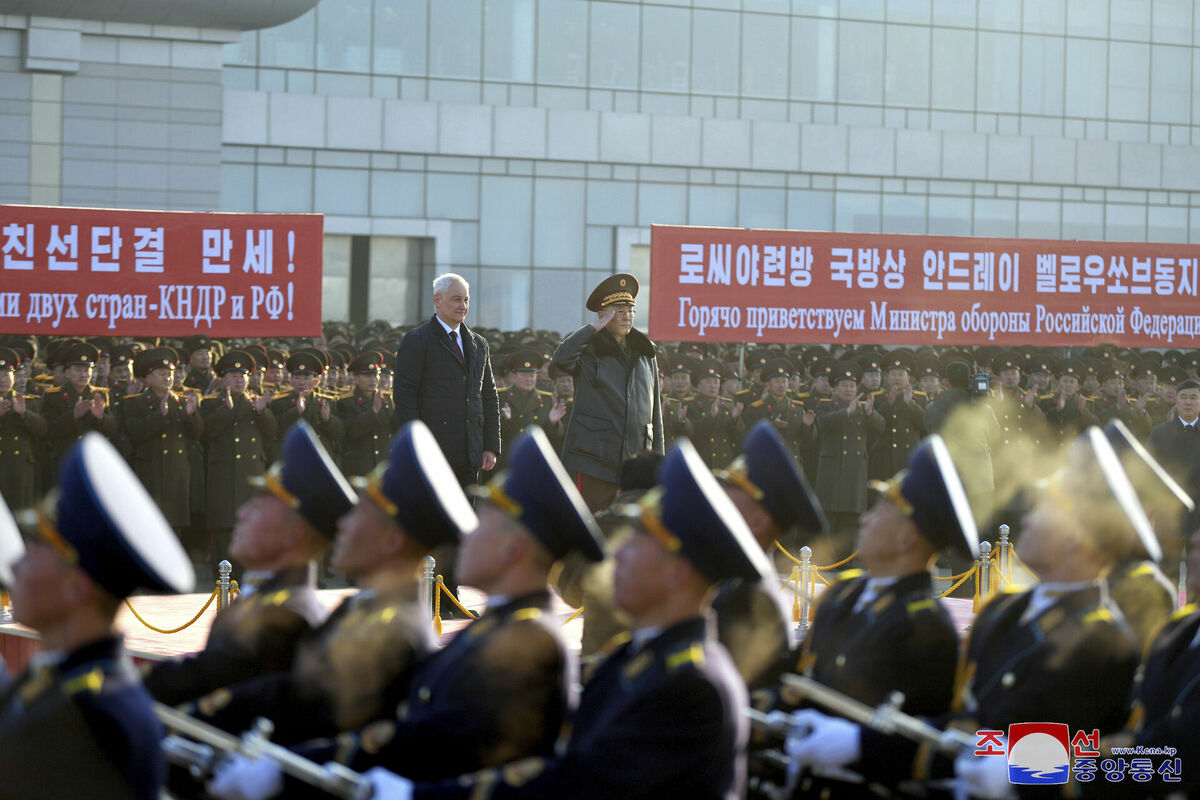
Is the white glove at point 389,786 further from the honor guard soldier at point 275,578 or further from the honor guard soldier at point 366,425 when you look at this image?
the honor guard soldier at point 366,425

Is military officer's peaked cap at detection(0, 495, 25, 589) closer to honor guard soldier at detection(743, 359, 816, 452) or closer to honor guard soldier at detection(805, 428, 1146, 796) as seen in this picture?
honor guard soldier at detection(805, 428, 1146, 796)

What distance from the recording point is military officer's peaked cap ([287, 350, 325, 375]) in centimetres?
1273

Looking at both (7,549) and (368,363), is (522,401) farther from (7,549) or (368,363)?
(7,549)

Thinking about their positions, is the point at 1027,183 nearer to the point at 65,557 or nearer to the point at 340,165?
the point at 340,165

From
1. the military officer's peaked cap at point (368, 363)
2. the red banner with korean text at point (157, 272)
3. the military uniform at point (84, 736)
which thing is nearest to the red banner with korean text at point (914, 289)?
the military officer's peaked cap at point (368, 363)

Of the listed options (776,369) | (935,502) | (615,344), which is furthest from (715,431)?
(935,502)

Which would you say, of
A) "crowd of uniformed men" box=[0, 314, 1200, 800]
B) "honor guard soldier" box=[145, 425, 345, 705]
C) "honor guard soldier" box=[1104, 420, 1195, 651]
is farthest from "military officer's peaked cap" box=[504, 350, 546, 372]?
"honor guard soldier" box=[145, 425, 345, 705]

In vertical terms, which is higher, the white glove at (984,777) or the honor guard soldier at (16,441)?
the honor guard soldier at (16,441)

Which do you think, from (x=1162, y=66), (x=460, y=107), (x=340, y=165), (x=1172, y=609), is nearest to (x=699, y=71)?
(x=460, y=107)

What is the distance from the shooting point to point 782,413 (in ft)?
47.1

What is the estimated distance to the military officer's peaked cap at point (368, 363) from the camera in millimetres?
13461

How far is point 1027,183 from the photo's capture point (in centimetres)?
3881

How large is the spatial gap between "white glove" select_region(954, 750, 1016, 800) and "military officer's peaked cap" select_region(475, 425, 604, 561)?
986 mm

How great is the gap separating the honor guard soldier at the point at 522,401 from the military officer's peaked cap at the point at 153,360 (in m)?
2.82
